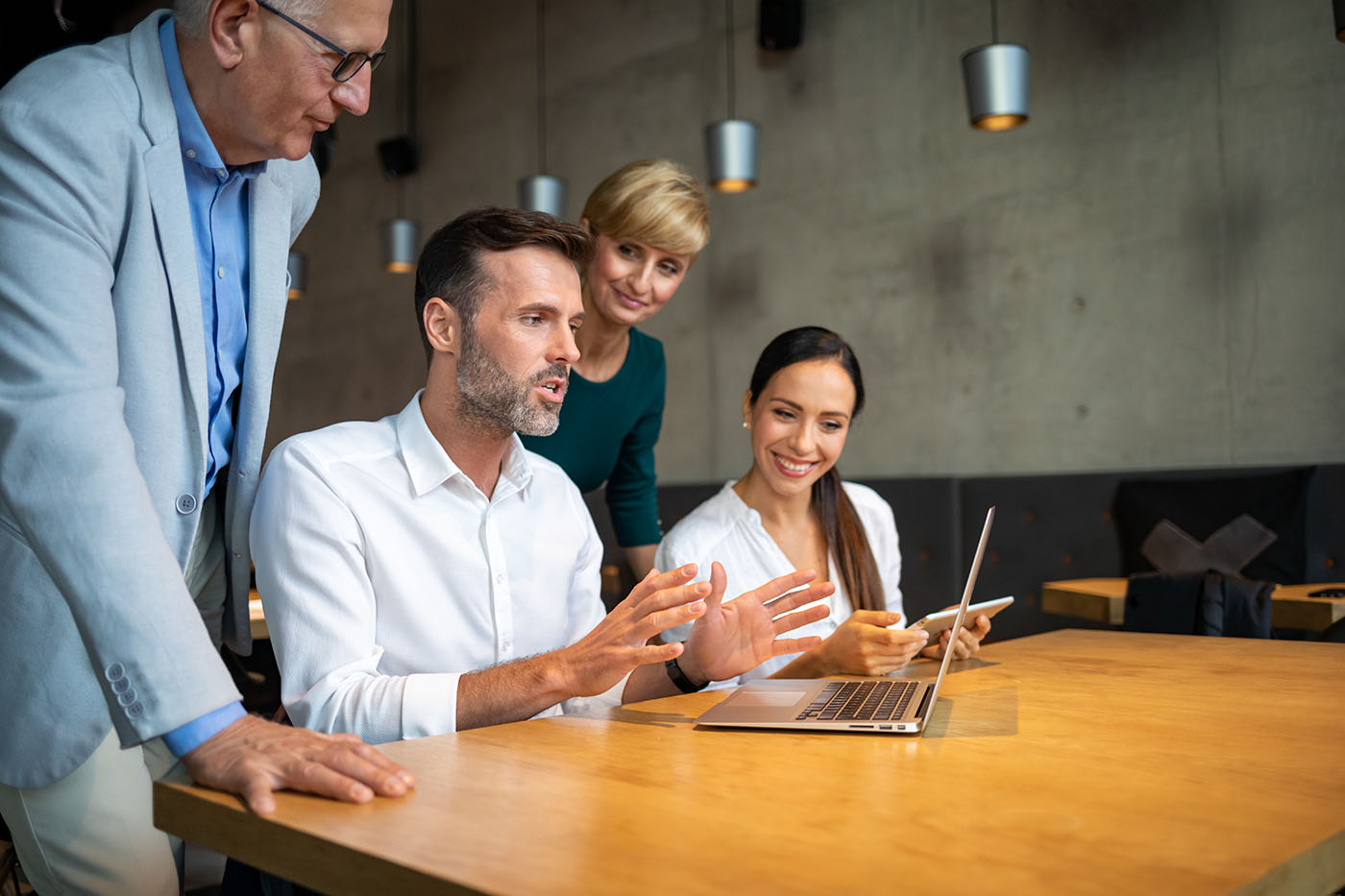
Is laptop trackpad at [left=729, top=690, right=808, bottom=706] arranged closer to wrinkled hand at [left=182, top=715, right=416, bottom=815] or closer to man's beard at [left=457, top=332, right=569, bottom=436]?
wrinkled hand at [left=182, top=715, right=416, bottom=815]

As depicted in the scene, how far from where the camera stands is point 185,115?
4.24 feet

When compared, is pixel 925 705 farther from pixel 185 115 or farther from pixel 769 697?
pixel 185 115

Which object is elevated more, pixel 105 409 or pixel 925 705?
pixel 105 409

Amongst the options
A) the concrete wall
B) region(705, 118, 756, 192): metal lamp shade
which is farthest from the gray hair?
the concrete wall

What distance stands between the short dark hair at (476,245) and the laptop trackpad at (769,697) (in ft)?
2.57

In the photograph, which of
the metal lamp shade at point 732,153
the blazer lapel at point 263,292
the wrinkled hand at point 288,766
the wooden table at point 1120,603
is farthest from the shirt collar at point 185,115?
the metal lamp shade at point 732,153

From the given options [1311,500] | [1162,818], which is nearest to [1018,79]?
[1311,500]

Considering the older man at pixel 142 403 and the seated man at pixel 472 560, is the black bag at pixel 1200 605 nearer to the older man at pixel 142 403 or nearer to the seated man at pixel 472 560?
the seated man at pixel 472 560

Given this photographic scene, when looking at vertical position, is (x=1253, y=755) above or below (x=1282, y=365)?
below

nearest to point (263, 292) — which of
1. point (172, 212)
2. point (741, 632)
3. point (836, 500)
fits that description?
point (172, 212)

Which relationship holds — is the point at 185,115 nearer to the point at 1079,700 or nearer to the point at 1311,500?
the point at 1079,700

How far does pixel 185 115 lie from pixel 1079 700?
1.27 metres

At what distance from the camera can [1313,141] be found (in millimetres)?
3895

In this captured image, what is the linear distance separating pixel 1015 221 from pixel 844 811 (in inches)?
162
